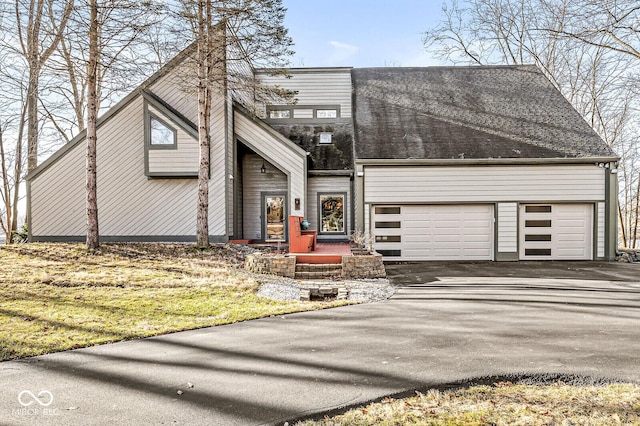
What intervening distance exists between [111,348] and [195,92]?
386 inches

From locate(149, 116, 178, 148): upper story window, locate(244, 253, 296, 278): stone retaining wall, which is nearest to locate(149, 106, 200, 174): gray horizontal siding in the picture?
locate(149, 116, 178, 148): upper story window

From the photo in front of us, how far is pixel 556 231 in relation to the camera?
43.3ft

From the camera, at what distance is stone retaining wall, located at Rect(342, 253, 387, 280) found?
9.55 metres

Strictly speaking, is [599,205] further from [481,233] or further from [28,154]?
[28,154]

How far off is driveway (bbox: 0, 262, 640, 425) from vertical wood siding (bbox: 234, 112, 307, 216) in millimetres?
7024

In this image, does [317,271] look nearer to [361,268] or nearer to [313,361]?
[361,268]

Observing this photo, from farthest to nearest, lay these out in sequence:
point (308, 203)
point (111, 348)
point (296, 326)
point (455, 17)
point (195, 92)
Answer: point (455, 17) < point (308, 203) < point (195, 92) < point (296, 326) < point (111, 348)

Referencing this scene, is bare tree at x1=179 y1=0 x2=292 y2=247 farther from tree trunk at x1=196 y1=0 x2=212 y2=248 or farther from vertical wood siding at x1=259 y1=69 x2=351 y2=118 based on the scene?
vertical wood siding at x1=259 y1=69 x2=351 y2=118

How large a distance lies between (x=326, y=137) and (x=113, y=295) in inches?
395

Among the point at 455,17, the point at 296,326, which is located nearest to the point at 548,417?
the point at 296,326

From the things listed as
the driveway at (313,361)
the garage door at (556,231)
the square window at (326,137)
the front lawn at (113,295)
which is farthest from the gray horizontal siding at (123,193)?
the garage door at (556,231)

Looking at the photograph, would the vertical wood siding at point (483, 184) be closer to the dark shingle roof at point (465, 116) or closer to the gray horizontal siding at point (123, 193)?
the dark shingle roof at point (465, 116)

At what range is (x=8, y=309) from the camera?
6082 millimetres

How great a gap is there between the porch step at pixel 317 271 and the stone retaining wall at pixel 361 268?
25 centimetres
